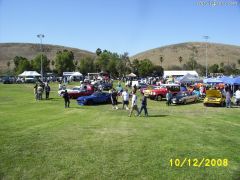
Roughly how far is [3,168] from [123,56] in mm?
101166

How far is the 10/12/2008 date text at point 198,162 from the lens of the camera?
970cm

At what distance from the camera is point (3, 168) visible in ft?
31.1

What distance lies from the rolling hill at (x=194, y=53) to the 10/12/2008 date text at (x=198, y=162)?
141821 millimetres

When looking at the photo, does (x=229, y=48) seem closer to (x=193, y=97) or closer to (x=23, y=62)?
(x=23, y=62)

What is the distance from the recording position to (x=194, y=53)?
165625 millimetres

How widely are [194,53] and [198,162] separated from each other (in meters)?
160

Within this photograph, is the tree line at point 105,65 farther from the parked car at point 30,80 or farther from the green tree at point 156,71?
the parked car at point 30,80

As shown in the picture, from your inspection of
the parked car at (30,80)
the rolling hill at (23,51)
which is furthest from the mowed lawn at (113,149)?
the rolling hill at (23,51)

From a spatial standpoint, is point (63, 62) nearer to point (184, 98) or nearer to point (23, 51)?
point (184, 98)

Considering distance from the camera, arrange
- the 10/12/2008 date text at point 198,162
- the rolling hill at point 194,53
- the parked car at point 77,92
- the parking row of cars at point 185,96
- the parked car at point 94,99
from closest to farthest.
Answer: the 10/12/2008 date text at point 198,162 < the parking row of cars at point 185,96 < the parked car at point 94,99 < the parked car at point 77,92 < the rolling hill at point 194,53

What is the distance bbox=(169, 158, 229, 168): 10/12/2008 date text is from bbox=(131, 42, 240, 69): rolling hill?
465ft

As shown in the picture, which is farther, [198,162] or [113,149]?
[113,149]

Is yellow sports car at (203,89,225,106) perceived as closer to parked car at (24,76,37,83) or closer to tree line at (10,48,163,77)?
parked car at (24,76,37,83)

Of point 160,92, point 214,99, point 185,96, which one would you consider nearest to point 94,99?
point 160,92
